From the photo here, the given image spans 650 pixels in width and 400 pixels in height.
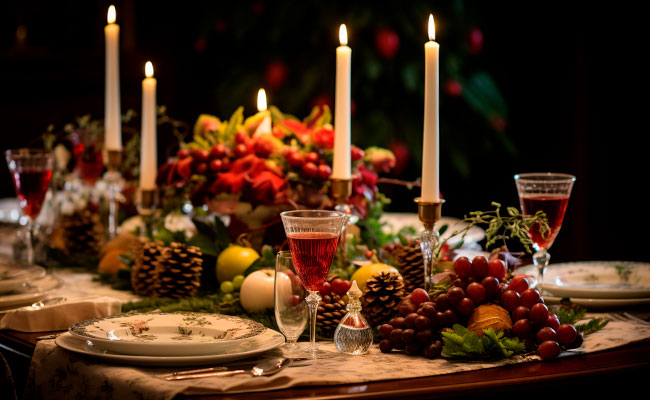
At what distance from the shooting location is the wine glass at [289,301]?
4.46ft

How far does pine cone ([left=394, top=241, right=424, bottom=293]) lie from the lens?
1.70 meters

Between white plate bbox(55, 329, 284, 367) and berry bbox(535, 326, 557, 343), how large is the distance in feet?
1.34

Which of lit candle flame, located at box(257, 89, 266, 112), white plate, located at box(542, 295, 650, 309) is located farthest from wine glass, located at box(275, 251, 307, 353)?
lit candle flame, located at box(257, 89, 266, 112)

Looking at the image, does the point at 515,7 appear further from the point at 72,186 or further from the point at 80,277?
the point at 80,277

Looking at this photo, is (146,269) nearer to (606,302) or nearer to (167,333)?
(167,333)

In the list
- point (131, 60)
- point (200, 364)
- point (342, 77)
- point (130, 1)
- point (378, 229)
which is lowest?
point (200, 364)

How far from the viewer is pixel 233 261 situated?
72.4 inches

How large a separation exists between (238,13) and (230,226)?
2416 mm

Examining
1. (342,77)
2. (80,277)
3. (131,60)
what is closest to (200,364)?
(342,77)

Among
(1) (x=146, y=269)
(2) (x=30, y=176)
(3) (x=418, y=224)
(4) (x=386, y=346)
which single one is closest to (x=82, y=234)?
(2) (x=30, y=176)

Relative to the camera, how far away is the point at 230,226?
2.01 meters

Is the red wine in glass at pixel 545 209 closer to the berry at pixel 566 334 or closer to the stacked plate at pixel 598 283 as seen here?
the stacked plate at pixel 598 283

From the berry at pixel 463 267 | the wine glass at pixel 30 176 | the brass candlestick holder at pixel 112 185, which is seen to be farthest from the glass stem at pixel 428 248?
the brass candlestick holder at pixel 112 185

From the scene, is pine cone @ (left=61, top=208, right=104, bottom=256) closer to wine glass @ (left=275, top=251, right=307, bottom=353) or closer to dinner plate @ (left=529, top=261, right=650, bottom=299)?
wine glass @ (left=275, top=251, right=307, bottom=353)
